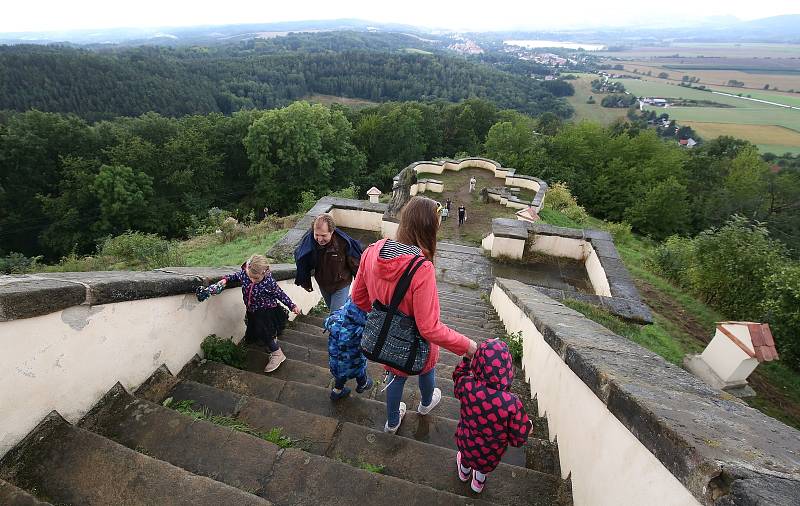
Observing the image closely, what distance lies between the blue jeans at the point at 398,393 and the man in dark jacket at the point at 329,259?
160cm

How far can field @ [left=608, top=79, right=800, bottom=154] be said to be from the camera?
211 feet

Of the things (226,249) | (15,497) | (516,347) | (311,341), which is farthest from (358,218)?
(15,497)

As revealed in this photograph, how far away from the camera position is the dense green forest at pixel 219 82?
198 ft

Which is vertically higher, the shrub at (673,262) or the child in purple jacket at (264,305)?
the child in purple jacket at (264,305)

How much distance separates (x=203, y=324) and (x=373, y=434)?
1915 millimetres

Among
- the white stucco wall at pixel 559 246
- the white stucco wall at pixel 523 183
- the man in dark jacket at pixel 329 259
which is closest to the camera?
the man in dark jacket at pixel 329 259

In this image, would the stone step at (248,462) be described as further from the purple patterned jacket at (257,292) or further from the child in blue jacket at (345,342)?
the purple patterned jacket at (257,292)

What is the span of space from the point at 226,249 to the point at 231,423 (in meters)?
8.92

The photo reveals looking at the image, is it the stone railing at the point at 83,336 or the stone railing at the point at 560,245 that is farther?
the stone railing at the point at 560,245

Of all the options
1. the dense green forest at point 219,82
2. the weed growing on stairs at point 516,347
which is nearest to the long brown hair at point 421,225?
the weed growing on stairs at point 516,347

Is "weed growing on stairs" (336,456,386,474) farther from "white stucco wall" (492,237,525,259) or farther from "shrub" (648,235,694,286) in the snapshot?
"shrub" (648,235,694,286)

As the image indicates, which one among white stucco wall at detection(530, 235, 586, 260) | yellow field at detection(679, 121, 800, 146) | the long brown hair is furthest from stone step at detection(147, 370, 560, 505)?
yellow field at detection(679, 121, 800, 146)

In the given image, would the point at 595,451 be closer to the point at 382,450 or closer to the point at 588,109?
the point at 382,450

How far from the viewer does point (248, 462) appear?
2.29 m
